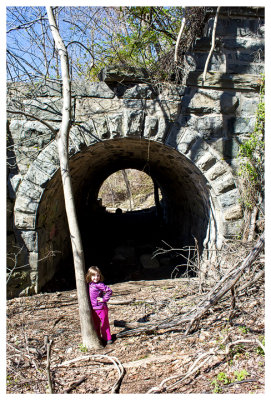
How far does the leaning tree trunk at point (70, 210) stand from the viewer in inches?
121

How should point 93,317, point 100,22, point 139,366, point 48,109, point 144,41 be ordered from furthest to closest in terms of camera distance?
point 100,22
point 144,41
point 48,109
point 93,317
point 139,366

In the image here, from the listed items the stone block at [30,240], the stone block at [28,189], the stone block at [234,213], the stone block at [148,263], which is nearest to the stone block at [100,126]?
the stone block at [28,189]

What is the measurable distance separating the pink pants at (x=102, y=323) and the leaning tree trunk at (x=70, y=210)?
16 centimetres

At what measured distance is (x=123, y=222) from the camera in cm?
1271

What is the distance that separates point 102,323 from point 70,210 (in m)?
1.38

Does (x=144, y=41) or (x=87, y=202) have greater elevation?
(x=144, y=41)

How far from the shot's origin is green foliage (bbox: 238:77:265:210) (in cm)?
461

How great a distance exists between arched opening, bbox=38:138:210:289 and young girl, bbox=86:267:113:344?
6.03 ft

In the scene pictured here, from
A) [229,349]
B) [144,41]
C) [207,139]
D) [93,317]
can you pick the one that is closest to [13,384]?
[93,317]

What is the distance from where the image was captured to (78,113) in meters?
4.59

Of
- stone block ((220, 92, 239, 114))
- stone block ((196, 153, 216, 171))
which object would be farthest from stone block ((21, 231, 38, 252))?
stone block ((220, 92, 239, 114))

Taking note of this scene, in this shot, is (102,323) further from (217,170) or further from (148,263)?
(148,263)
